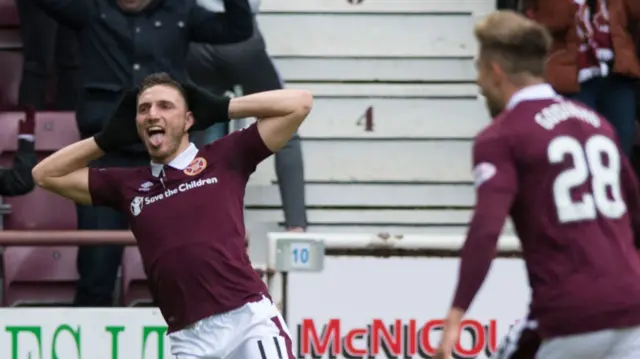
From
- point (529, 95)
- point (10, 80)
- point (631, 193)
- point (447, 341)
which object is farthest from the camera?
point (10, 80)

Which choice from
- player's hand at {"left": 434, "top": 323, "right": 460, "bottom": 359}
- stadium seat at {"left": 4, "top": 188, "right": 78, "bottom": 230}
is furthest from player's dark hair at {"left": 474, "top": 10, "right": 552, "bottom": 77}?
stadium seat at {"left": 4, "top": 188, "right": 78, "bottom": 230}

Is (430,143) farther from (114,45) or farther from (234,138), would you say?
(234,138)

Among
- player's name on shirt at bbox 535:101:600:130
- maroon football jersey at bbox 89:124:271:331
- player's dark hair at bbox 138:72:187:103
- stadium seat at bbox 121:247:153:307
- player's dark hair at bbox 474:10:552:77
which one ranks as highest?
player's dark hair at bbox 474:10:552:77

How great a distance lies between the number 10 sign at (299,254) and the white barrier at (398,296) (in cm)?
5

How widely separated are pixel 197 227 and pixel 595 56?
2.88 m

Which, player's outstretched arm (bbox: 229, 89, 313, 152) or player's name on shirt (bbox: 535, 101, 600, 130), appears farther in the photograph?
player's outstretched arm (bbox: 229, 89, 313, 152)

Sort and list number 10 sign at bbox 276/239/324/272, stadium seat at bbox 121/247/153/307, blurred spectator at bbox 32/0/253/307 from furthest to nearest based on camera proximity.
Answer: stadium seat at bbox 121/247/153/307
blurred spectator at bbox 32/0/253/307
number 10 sign at bbox 276/239/324/272

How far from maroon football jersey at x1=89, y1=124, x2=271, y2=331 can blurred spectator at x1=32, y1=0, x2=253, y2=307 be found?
1711 mm

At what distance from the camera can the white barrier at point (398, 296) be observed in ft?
24.7

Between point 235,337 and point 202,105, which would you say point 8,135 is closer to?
point 202,105

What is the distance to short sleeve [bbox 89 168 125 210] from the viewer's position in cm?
623

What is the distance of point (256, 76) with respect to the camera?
8266mm

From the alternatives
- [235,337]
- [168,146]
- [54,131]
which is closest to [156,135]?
[168,146]

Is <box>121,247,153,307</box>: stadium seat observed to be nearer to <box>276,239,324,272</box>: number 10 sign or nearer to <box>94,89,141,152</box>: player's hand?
<box>276,239,324,272</box>: number 10 sign
